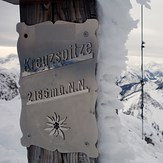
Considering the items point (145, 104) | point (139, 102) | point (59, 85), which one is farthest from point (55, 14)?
point (145, 104)

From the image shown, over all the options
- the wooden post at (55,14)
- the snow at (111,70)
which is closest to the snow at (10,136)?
the wooden post at (55,14)

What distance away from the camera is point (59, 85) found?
124 centimetres

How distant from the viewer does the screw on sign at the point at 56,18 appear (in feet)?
3.96

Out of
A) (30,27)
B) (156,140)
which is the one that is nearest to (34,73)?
(30,27)

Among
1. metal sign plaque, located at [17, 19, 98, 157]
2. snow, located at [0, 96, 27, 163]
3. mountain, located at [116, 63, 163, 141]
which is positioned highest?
metal sign plaque, located at [17, 19, 98, 157]

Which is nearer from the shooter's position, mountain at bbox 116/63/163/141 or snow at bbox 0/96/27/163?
snow at bbox 0/96/27/163

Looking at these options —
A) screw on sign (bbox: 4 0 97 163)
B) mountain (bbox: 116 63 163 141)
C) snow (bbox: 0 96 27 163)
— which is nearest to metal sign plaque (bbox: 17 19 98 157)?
screw on sign (bbox: 4 0 97 163)

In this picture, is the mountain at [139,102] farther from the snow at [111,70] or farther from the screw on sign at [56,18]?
the screw on sign at [56,18]

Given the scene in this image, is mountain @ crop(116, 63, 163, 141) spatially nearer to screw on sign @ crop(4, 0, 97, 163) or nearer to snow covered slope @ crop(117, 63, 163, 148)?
snow covered slope @ crop(117, 63, 163, 148)

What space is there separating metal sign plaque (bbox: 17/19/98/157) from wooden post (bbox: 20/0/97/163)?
1.2 inches

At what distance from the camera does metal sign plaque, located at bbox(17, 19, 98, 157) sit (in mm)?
1184

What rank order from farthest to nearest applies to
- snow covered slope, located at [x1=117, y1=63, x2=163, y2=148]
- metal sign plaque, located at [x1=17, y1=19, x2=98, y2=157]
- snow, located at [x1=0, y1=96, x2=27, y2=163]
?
1. snow covered slope, located at [x1=117, y1=63, x2=163, y2=148]
2. snow, located at [x1=0, y1=96, x2=27, y2=163]
3. metal sign plaque, located at [x1=17, y1=19, x2=98, y2=157]

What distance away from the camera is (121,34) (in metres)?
1.26

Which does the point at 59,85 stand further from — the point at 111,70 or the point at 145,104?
the point at 145,104
